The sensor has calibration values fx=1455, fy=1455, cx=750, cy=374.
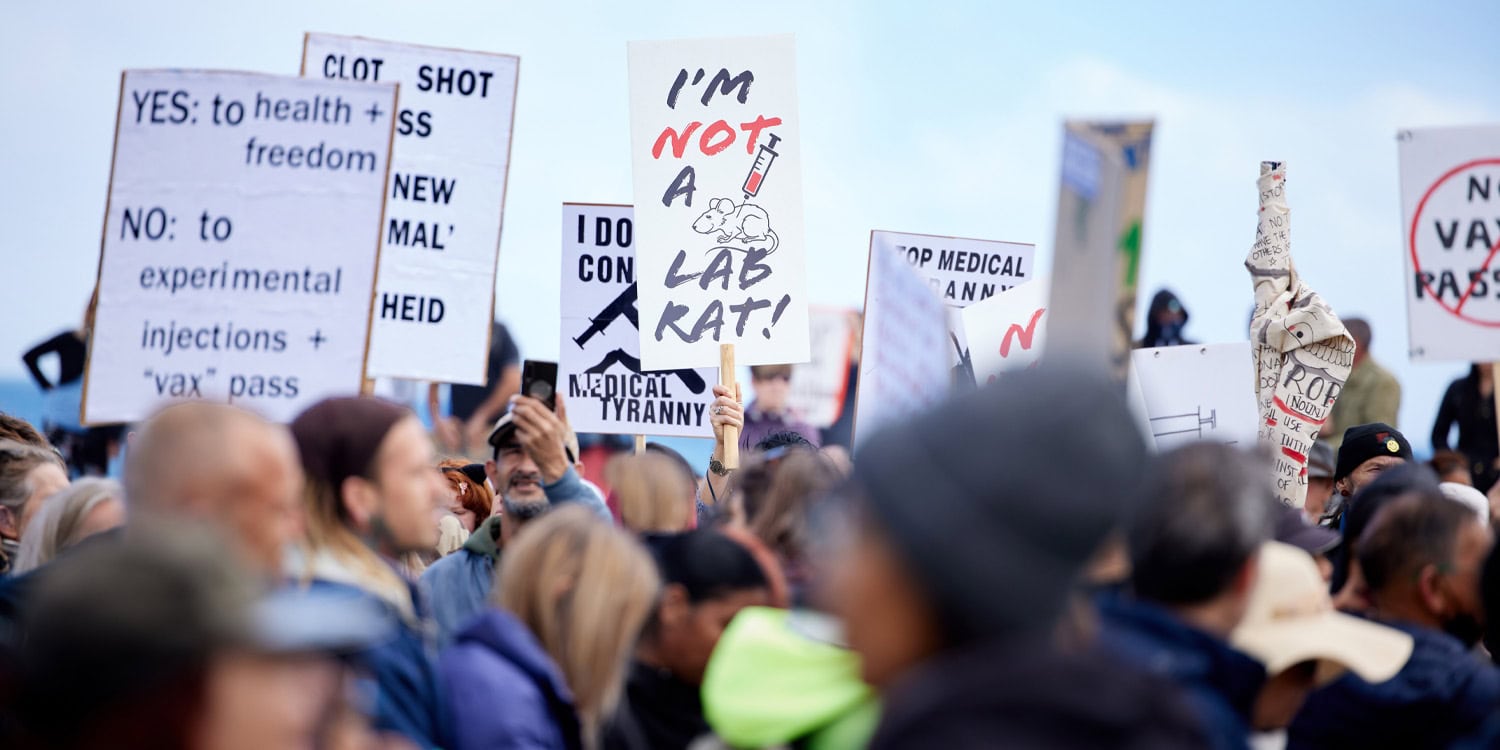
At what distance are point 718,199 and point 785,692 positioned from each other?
4.64m

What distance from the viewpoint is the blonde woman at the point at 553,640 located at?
11.8 feet

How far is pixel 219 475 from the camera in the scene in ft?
10.4

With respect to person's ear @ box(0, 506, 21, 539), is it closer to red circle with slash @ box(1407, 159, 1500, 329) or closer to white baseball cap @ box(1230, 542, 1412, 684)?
white baseball cap @ box(1230, 542, 1412, 684)

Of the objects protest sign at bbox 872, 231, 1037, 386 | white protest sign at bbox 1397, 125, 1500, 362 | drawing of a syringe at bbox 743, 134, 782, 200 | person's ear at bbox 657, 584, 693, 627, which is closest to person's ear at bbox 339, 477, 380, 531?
person's ear at bbox 657, 584, 693, 627

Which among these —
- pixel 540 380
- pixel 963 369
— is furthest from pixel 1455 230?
pixel 540 380

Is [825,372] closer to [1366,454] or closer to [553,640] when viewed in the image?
[1366,454]

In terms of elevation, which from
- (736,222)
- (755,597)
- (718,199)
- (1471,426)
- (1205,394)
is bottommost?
(755,597)

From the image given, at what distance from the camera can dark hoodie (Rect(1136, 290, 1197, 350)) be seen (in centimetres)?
990

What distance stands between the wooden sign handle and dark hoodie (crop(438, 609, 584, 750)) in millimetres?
3456

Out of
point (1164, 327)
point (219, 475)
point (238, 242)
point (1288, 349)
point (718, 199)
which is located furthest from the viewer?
point (1164, 327)

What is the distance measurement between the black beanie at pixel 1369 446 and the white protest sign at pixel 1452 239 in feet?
2.12

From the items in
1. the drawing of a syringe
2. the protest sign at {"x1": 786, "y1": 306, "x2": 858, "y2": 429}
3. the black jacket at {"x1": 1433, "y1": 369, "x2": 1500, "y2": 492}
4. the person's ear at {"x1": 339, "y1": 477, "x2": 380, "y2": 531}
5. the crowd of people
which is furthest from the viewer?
the protest sign at {"x1": 786, "y1": 306, "x2": 858, "y2": 429}

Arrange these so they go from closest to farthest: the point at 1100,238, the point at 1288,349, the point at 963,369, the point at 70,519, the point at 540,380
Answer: the point at 1100,238 < the point at 70,519 < the point at 540,380 < the point at 1288,349 < the point at 963,369

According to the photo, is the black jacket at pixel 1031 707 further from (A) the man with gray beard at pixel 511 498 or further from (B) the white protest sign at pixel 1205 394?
(B) the white protest sign at pixel 1205 394
